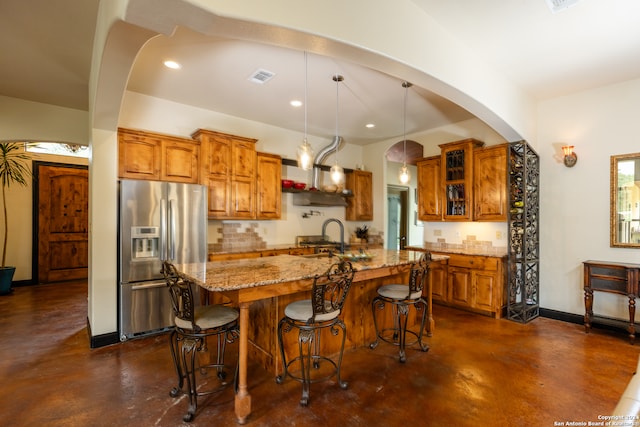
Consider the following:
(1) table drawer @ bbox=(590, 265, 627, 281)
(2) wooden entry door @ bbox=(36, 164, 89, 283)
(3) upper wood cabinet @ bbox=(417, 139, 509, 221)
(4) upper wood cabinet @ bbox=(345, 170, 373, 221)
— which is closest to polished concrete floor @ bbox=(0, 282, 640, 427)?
(1) table drawer @ bbox=(590, 265, 627, 281)

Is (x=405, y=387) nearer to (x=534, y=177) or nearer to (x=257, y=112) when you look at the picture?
(x=534, y=177)

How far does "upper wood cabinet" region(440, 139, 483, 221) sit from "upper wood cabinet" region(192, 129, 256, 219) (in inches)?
118

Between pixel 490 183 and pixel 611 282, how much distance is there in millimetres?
1715

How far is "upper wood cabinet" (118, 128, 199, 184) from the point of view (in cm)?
357

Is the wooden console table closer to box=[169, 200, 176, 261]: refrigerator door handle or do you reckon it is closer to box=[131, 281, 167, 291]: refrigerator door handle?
box=[169, 200, 176, 261]: refrigerator door handle

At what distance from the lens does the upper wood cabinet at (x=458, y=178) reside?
448cm

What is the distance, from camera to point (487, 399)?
7.28 ft

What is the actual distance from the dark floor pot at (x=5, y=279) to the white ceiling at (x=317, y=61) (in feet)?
10.3

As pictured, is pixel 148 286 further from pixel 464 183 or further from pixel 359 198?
pixel 464 183

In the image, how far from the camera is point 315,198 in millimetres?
5277

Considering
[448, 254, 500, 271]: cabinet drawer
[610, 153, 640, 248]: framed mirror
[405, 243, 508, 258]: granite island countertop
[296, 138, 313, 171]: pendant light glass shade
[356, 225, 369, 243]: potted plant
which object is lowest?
[448, 254, 500, 271]: cabinet drawer

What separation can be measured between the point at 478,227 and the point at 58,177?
8.12 m

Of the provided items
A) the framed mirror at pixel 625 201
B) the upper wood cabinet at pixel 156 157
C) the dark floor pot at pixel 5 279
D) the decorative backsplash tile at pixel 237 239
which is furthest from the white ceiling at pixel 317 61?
the dark floor pot at pixel 5 279

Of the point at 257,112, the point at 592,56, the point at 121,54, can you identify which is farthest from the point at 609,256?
the point at 121,54
